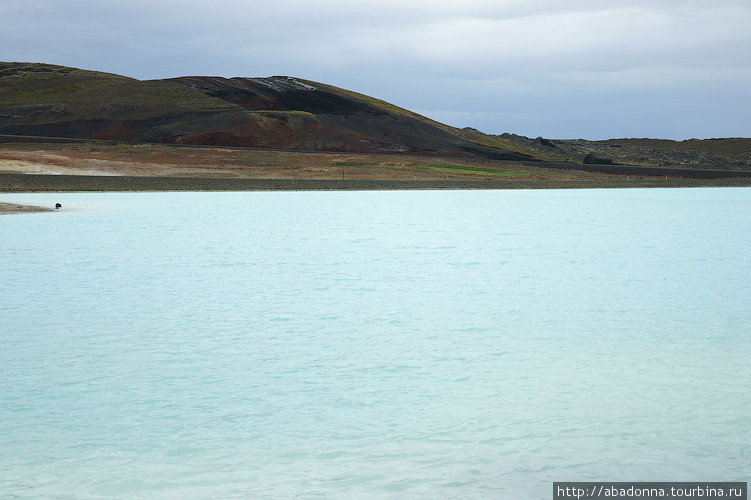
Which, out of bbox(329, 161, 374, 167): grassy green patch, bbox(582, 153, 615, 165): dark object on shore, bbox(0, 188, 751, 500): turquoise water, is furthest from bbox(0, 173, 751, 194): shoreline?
bbox(0, 188, 751, 500): turquoise water

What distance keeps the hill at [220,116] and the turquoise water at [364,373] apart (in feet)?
276

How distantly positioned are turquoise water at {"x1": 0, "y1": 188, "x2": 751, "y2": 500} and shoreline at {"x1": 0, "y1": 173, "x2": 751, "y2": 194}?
31095mm

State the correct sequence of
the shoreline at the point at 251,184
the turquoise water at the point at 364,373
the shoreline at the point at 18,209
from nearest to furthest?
1. the turquoise water at the point at 364,373
2. the shoreline at the point at 18,209
3. the shoreline at the point at 251,184

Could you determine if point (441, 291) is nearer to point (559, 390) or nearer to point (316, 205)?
point (559, 390)

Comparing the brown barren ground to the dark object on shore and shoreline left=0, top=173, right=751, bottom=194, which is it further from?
the dark object on shore

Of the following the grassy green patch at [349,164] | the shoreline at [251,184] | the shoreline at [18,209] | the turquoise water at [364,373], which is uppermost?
the grassy green patch at [349,164]

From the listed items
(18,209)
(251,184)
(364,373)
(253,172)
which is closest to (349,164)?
(253,172)

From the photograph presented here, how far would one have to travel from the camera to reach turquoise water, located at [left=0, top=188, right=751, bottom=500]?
5.49 meters

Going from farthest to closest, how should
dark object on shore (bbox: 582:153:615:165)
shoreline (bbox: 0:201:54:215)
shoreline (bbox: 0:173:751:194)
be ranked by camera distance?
dark object on shore (bbox: 582:153:615:165), shoreline (bbox: 0:173:751:194), shoreline (bbox: 0:201:54:215)

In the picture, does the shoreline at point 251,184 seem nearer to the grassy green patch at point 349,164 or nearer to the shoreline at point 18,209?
the shoreline at point 18,209

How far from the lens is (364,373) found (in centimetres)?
820

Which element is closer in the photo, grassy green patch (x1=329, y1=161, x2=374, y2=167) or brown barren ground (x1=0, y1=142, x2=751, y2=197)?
brown barren ground (x1=0, y1=142, x2=751, y2=197)

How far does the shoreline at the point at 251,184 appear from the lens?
1904 inches

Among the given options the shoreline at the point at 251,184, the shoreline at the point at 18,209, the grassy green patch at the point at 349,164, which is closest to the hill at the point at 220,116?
the grassy green patch at the point at 349,164
